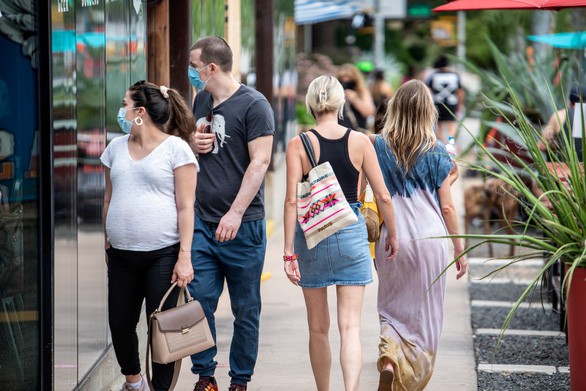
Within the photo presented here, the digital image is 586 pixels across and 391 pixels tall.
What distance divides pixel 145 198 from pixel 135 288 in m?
0.45

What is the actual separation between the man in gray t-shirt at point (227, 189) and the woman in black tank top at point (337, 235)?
227 mm

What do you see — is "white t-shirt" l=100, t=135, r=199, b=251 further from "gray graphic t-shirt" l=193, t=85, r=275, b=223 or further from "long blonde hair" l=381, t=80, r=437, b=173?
"long blonde hair" l=381, t=80, r=437, b=173

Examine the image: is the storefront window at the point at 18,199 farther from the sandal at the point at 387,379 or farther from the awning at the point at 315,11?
the awning at the point at 315,11

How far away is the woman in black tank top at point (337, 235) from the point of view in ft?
17.4

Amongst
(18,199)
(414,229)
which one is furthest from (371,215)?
(18,199)

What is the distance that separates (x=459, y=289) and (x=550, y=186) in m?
4.31

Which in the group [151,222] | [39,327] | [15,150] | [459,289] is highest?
[15,150]

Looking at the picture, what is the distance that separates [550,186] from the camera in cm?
539

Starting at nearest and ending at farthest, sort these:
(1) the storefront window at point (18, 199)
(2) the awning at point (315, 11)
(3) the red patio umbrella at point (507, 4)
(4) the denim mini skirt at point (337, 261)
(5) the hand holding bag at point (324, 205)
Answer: (1) the storefront window at point (18, 199) < (5) the hand holding bag at point (324, 205) < (4) the denim mini skirt at point (337, 261) < (3) the red patio umbrella at point (507, 4) < (2) the awning at point (315, 11)

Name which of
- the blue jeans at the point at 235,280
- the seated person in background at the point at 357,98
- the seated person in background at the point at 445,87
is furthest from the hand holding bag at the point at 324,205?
the seated person in background at the point at 445,87

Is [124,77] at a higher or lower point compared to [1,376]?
higher

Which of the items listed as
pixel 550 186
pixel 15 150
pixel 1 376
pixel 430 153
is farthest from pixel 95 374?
pixel 550 186

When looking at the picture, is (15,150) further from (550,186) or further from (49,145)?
(550,186)

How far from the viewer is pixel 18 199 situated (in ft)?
A: 14.6
